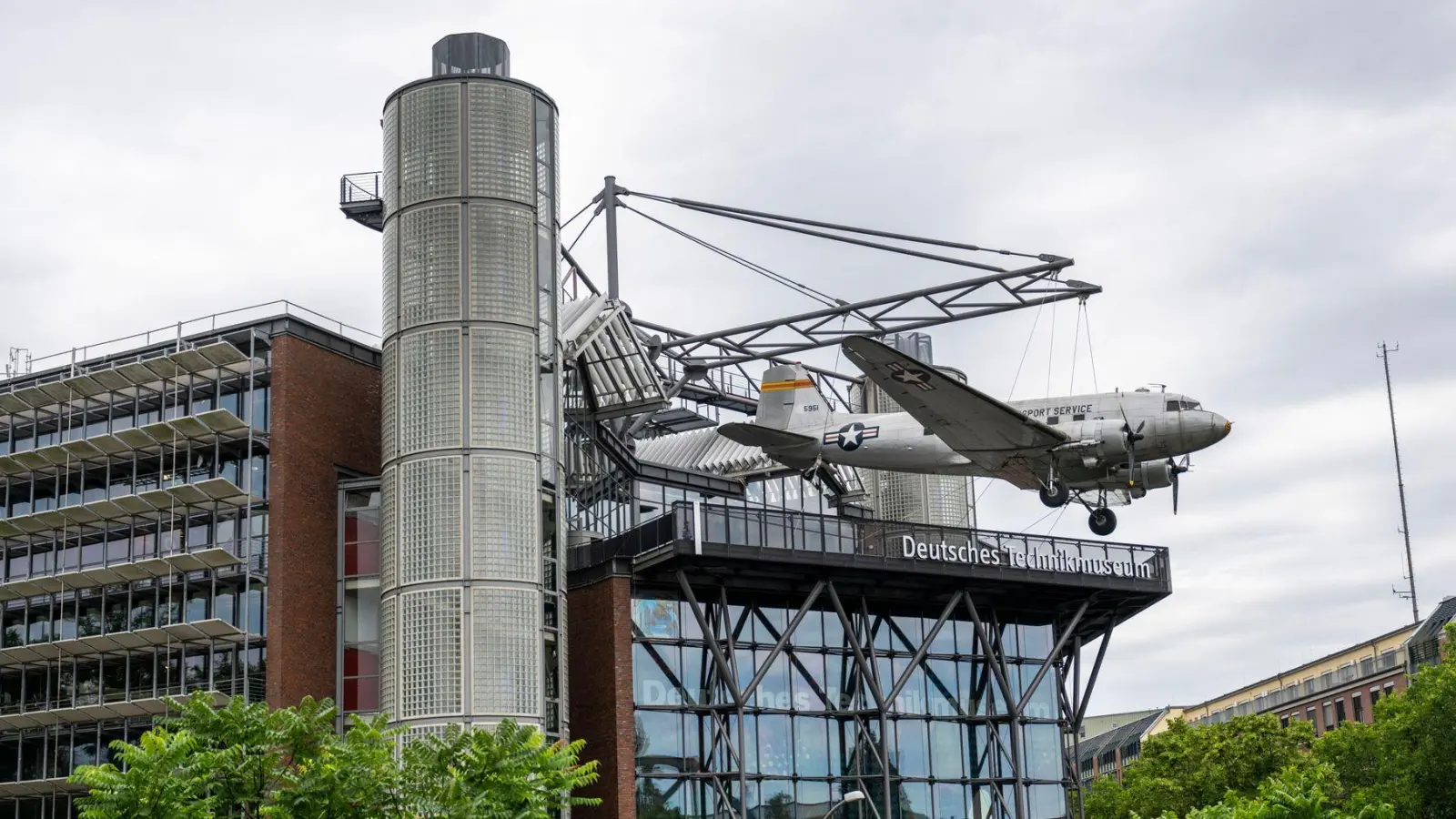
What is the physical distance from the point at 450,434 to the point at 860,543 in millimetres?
13848

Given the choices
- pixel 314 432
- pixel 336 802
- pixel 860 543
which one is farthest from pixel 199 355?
pixel 336 802

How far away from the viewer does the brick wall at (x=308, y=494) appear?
51.8 meters

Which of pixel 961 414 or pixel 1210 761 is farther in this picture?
pixel 1210 761

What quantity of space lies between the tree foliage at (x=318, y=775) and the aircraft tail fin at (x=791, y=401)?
1142 inches

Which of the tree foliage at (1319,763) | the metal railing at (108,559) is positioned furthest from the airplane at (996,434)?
the metal railing at (108,559)

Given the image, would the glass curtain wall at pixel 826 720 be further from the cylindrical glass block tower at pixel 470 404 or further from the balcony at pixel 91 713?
the balcony at pixel 91 713

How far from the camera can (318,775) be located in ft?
107

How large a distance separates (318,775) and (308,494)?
2216cm

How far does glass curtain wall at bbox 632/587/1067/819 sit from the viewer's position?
5334 centimetres

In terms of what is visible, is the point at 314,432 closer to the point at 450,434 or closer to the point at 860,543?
the point at 450,434

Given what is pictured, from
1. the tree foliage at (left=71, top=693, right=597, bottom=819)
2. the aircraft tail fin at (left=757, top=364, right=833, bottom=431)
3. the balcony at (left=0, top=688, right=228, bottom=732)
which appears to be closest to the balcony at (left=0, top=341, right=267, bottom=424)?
the balcony at (left=0, top=688, right=228, bottom=732)

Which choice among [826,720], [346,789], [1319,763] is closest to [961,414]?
[826,720]

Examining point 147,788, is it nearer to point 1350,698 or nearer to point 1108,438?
point 1108,438

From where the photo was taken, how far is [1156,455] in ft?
180
